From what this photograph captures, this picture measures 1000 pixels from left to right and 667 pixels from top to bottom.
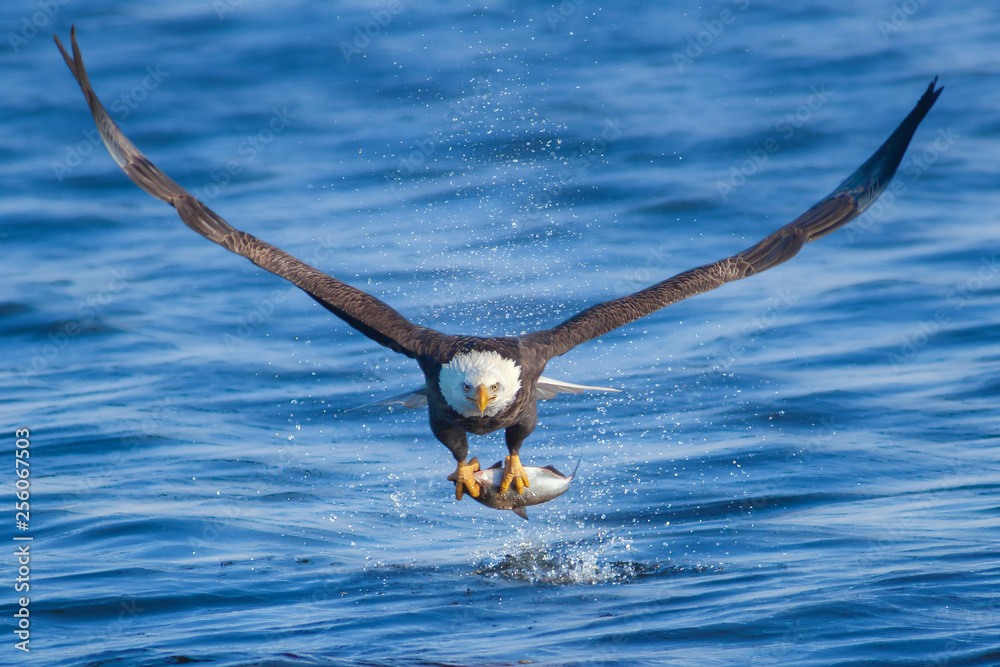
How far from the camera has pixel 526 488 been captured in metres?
8.10

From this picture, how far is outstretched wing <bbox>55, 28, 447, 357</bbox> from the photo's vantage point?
8.71 m

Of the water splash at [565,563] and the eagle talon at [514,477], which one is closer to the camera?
the eagle talon at [514,477]

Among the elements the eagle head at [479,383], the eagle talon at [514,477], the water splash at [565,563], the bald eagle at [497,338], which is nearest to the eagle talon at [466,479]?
the bald eagle at [497,338]

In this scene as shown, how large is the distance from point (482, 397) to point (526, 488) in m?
0.77

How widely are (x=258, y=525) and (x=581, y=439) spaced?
11.4 feet

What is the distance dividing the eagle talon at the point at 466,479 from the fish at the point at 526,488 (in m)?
0.07

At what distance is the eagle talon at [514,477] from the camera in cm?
815

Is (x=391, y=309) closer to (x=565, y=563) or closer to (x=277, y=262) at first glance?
(x=277, y=262)

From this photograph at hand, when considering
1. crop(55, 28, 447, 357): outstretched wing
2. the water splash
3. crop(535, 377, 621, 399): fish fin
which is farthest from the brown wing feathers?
the water splash

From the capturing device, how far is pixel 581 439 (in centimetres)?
1237

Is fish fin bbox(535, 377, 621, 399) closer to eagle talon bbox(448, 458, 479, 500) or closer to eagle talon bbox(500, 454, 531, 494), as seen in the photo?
eagle talon bbox(448, 458, 479, 500)

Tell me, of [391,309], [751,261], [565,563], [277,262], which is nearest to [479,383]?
[391,309]

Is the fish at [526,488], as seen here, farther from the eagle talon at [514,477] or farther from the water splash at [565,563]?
the water splash at [565,563]

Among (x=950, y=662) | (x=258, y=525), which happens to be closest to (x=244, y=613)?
(x=258, y=525)
